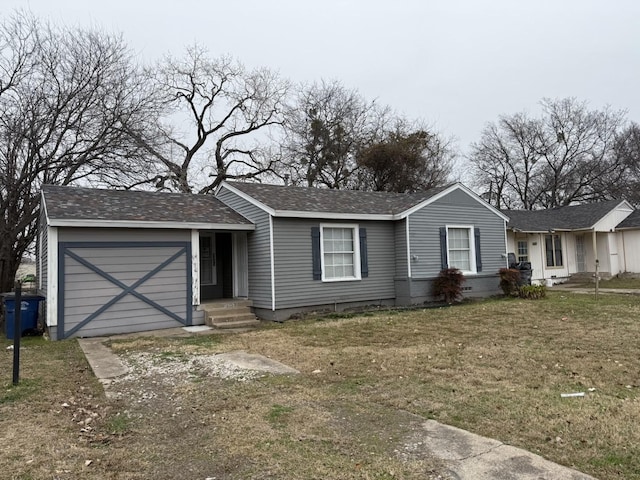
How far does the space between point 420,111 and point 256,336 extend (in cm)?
2550

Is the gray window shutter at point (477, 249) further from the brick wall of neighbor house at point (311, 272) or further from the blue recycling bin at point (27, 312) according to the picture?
the blue recycling bin at point (27, 312)

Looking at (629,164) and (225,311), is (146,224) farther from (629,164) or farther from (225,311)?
(629,164)

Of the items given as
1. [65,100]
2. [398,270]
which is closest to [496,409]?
[398,270]

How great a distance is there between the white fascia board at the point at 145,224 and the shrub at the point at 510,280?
8240mm

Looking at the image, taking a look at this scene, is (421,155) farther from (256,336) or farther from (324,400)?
(324,400)

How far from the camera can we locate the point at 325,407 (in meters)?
4.61

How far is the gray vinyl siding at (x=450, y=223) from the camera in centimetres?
1346

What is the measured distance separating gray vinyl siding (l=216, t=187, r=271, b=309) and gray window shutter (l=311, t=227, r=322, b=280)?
1.25m

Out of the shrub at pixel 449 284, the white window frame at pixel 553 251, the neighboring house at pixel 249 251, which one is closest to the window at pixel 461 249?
the neighboring house at pixel 249 251

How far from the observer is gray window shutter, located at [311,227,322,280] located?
12.0 meters

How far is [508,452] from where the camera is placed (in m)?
3.42

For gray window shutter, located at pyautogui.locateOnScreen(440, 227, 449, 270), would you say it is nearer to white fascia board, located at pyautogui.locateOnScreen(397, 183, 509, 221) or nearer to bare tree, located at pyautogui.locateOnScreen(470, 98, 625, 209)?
white fascia board, located at pyautogui.locateOnScreen(397, 183, 509, 221)

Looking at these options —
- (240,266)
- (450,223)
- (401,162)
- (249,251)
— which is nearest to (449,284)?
(450,223)

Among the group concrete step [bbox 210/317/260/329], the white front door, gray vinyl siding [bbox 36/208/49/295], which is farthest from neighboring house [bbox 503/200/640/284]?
gray vinyl siding [bbox 36/208/49/295]
